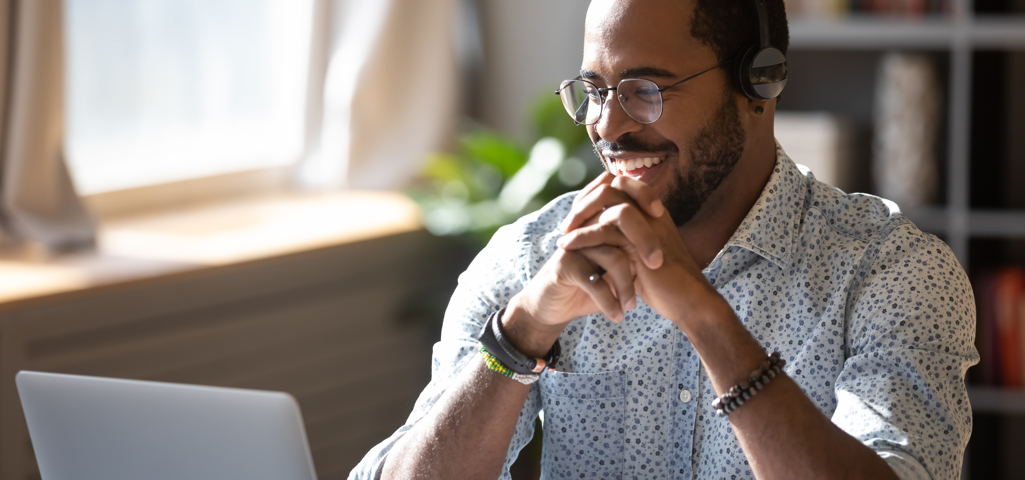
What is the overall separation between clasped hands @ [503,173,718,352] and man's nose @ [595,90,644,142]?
0.54 feet

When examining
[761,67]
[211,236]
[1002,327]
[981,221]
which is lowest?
[1002,327]

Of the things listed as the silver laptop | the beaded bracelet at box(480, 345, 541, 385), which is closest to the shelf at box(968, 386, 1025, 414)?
the beaded bracelet at box(480, 345, 541, 385)

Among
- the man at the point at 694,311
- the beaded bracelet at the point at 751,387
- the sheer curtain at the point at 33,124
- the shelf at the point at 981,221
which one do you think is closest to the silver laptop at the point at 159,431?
the man at the point at 694,311

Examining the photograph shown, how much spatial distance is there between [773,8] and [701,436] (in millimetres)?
581

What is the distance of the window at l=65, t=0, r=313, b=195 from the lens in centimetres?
247

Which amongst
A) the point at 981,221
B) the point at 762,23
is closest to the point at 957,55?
the point at 981,221

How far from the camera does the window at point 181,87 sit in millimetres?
2475

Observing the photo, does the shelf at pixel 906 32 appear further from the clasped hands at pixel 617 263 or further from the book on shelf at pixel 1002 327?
the clasped hands at pixel 617 263

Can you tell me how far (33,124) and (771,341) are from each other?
1595mm

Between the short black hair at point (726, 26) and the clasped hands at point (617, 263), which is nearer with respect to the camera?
the clasped hands at point (617, 263)

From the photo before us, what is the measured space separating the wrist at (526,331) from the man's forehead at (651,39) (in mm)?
341

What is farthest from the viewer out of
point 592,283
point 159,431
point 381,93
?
point 381,93

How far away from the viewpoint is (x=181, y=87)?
8.87 feet

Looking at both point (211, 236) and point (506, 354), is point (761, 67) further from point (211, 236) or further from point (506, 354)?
point (211, 236)
